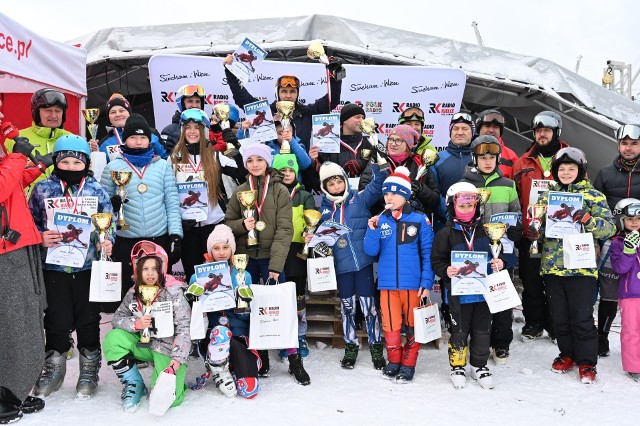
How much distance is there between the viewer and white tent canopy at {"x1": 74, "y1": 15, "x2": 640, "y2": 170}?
702 cm

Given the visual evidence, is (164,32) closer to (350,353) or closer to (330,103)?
(330,103)

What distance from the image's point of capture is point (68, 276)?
405 cm

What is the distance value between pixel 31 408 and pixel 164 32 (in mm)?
5376

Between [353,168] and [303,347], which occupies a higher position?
[353,168]

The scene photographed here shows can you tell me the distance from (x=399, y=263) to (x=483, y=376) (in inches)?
44.8

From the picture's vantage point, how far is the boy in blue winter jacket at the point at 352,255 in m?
4.67

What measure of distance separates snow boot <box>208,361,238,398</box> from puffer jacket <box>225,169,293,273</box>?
88 cm

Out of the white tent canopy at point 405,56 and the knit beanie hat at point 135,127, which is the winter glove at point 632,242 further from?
the knit beanie hat at point 135,127

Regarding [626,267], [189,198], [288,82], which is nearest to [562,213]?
[626,267]

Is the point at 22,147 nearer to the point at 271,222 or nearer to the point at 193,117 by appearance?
the point at 193,117

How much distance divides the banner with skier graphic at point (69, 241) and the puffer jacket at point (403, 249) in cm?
227

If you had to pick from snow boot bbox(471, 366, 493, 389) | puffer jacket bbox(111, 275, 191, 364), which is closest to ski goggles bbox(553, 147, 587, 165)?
snow boot bbox(471, 366, 493, 389)

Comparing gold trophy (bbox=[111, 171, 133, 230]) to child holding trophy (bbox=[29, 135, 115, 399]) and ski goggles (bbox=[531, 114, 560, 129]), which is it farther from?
ski goggles (bbox=[531, 114, 560, 129])

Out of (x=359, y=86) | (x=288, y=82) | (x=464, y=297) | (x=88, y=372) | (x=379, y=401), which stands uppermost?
(x=359, y=86)
